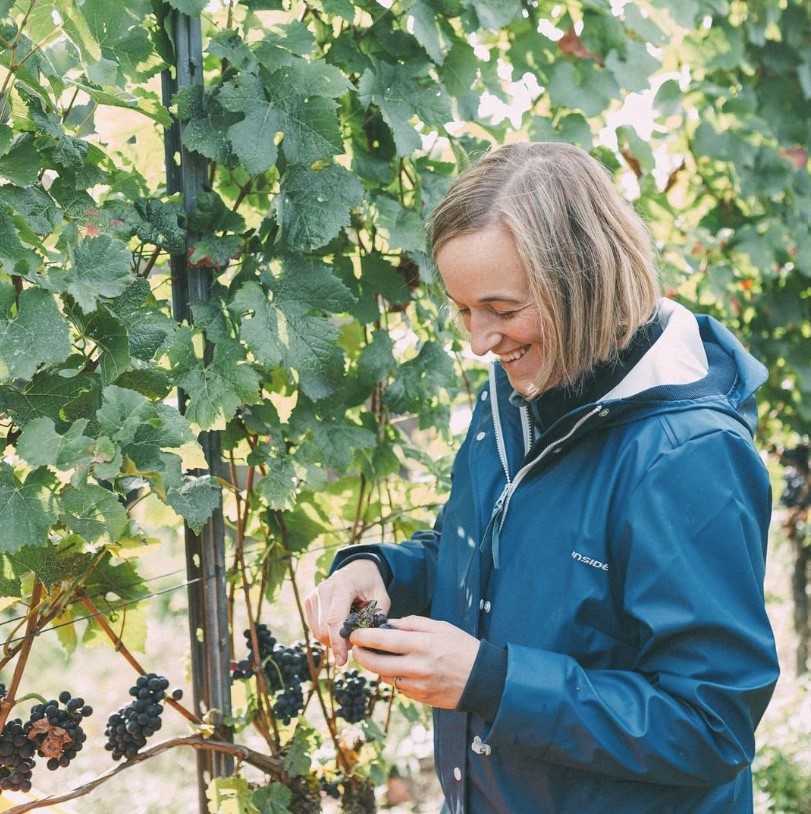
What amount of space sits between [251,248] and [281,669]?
76cm

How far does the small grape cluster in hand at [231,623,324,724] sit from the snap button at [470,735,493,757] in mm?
538

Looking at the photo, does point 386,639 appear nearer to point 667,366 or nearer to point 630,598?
point 630,598

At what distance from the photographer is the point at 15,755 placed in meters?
1.36

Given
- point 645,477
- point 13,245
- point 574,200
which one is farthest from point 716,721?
point 13,245

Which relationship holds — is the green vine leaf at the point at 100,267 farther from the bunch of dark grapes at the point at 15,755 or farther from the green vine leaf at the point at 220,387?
the bunch of dark grapes at the point at 15,755

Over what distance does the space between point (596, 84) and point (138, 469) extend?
4.78 feet

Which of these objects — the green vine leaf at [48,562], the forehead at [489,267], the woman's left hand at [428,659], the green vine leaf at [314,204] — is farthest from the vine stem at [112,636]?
the forehead at [489,267]

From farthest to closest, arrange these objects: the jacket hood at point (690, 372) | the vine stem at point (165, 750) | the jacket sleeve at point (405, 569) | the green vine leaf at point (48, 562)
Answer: the jacket sleeve at point (405, 569)
the vine stem at point (165, 750)
the green vine leaf at point (48, 562)
the jacket hood at point (690, 372)

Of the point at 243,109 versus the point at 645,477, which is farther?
the point at 243,109

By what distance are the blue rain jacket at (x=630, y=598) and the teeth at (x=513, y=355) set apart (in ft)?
0.38

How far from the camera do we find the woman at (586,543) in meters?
1.07

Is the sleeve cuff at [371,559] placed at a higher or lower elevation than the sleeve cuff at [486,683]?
higher

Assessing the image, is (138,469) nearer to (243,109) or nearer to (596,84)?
(243,109)

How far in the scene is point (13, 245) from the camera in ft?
3.77
